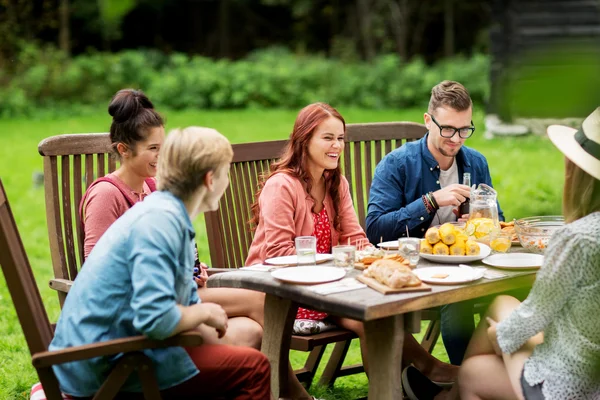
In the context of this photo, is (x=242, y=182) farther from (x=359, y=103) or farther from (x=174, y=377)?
(x=359, y=103)

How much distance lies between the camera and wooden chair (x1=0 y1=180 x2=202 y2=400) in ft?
7.61

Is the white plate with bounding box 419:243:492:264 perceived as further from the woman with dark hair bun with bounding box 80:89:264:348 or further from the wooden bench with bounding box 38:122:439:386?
the woman with dark hair bun with bounding box 80:89:264:348

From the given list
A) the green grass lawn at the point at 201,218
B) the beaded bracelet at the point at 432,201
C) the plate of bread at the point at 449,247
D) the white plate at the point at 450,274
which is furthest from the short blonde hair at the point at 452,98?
the white plate at the point at 450,274

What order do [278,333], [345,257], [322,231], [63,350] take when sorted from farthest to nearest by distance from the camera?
[322,231]
[278,333]
[345,257]
[63,350]

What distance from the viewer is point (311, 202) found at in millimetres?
3750

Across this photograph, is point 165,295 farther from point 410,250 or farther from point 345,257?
point 410,250

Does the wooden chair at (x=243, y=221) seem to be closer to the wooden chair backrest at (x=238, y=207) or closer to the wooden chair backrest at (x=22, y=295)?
the wooden chair backrest at (x=238, y=207)

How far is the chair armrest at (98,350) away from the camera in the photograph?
231 centimetres

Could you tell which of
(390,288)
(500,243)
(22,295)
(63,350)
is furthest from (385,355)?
(22,295)

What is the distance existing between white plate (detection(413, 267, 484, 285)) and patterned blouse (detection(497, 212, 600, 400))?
0.30 meters

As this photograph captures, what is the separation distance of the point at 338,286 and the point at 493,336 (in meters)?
0.55

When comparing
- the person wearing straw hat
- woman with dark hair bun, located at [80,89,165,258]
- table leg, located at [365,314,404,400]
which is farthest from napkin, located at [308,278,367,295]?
woman with dark hair bun, located at [80,89,165,258]

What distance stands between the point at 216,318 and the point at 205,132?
1.87 ft

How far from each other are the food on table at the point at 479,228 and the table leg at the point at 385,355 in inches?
29.2
